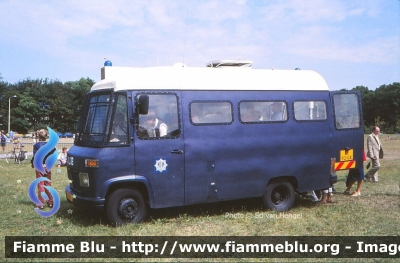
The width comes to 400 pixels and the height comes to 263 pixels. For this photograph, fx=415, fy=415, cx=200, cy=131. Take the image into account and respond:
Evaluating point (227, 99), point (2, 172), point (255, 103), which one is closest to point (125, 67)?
point (227, 99)

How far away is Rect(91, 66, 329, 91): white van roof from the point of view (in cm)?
835

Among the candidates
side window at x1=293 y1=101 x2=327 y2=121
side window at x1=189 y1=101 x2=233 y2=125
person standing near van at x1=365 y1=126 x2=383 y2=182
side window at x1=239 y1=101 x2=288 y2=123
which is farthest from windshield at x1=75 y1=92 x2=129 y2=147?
person standing near van at x1=365 y1=126 x2=383 y2=182

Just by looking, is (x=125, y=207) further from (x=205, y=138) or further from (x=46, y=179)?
(x=205, y=138)

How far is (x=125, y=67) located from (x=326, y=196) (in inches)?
241

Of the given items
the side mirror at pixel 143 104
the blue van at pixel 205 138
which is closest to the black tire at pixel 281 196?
the blue van at pixel 205 138

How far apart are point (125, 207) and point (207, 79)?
3200 mm

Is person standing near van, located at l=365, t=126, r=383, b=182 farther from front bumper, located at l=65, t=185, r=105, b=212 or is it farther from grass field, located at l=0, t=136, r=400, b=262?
front bumper, located at l=65, t=185, r=105, b=212

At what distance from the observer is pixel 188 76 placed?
8.84m

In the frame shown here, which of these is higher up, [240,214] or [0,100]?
[0,100]

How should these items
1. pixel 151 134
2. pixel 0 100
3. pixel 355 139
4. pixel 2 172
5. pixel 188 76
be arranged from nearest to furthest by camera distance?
pixel 151 134 < pixel 188 76 < pixel 355 139 < pixel 2 172 < pixel 0 100

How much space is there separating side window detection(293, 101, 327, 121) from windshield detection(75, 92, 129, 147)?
13.5ft

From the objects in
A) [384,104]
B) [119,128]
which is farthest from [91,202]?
[384,104]

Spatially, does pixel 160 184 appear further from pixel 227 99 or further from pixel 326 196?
pixel 326 196

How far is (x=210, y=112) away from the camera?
889 cm
